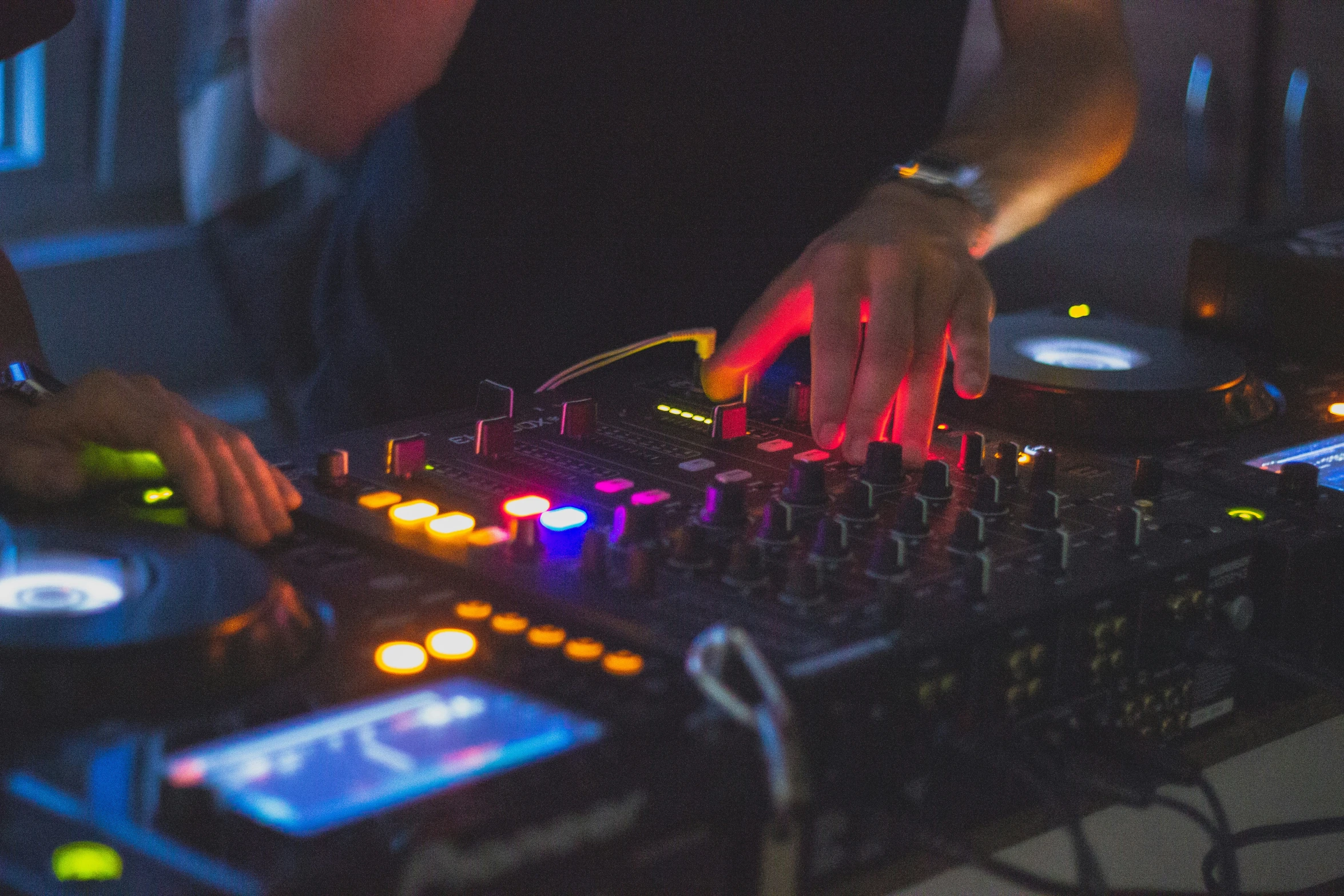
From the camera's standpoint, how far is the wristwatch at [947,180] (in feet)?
4.82

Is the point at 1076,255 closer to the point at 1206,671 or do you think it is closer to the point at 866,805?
the point at 1206,671

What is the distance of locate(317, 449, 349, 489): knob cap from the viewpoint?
106 centimetres

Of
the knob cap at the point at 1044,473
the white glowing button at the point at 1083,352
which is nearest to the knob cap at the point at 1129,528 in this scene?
the knob cap at the point at 1044,473

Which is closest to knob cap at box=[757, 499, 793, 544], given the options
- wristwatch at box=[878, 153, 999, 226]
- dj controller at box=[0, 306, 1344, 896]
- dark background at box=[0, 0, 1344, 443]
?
dj controller at box=[0, 306, 1344, 896]

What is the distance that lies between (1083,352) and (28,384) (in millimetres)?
941

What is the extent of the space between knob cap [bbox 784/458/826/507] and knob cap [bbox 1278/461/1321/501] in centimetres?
35

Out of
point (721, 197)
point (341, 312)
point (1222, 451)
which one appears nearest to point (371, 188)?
point (341, 312)

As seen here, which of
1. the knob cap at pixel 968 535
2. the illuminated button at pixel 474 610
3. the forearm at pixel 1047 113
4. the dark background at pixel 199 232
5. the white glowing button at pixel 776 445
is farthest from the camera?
the dark background at pixel 199 232

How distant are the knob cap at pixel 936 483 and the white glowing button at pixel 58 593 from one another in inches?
22.0

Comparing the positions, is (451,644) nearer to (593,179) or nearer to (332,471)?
(332,471)

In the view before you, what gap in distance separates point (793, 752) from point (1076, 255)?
2386 mm

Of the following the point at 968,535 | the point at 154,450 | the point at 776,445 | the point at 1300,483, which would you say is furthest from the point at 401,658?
the point at 1300,483

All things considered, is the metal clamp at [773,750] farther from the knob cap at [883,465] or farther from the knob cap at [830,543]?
the knob cap at [883,465]

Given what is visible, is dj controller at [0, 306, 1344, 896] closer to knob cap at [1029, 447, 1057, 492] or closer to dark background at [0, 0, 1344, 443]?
knob cap at [1029, 447, 1057, 492]
